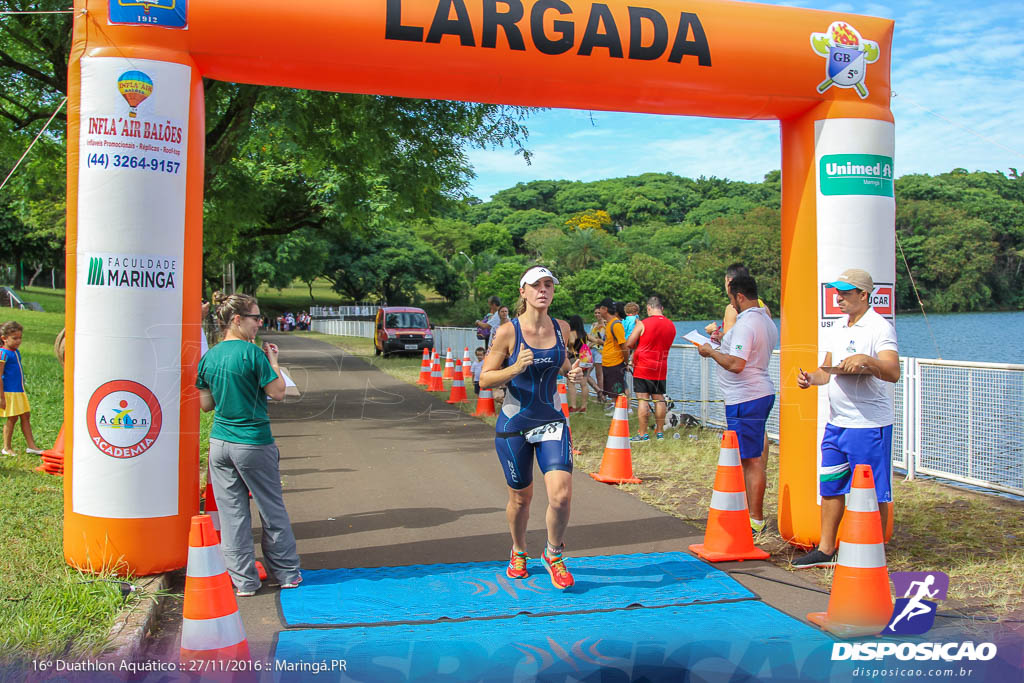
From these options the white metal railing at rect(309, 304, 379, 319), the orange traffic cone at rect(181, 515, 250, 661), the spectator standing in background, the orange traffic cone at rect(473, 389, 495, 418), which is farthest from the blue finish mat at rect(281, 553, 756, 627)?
the white metal railing at rect(309, 304, 379, 319)

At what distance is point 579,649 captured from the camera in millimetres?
4203

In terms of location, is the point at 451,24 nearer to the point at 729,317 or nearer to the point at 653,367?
the point at 729,317

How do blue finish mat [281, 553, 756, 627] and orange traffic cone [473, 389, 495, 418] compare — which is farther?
orange traffic cone [473, 389, 495, 418]

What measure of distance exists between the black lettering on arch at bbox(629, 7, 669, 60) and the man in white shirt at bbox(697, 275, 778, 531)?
185 centimetres

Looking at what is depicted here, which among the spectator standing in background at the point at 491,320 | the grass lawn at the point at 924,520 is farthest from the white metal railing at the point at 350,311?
the grass lawn at the point at 924,520

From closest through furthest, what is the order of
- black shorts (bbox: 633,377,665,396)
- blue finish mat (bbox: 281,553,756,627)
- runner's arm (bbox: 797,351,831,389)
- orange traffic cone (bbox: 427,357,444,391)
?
blue finish mat (bbox: 281,553,756,627), runner's arm (bbox: 797,351,831,389), black shorts (bbox: 633,377,665,396), orange traffic cone (bbox: 427,357,444,391)

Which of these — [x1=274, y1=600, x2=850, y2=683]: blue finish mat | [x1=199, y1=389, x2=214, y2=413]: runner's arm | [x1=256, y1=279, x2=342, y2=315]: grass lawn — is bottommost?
[x1=274, y1=600, x2=850, y2=683]: blue finish mat

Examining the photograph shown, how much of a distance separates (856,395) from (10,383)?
8.76 m

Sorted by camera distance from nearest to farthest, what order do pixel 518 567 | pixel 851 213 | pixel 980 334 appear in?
pixel 518 567 < pixel 851 213 < pixel 980 334

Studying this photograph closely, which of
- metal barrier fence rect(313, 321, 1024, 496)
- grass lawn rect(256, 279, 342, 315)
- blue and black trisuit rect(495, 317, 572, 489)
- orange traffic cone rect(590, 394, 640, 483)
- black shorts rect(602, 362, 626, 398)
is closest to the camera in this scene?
blue and black trisuit rect(495, 317, 572, 489)

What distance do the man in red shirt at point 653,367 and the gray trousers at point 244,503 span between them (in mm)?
6753

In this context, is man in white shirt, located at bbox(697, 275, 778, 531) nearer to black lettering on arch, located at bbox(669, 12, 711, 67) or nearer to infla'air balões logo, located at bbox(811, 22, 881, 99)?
infla'air balões logo, located at bbox(811, 22, 881, 99)

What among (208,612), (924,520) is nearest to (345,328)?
(924,520)

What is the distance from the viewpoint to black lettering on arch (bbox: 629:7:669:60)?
19.3 feet
